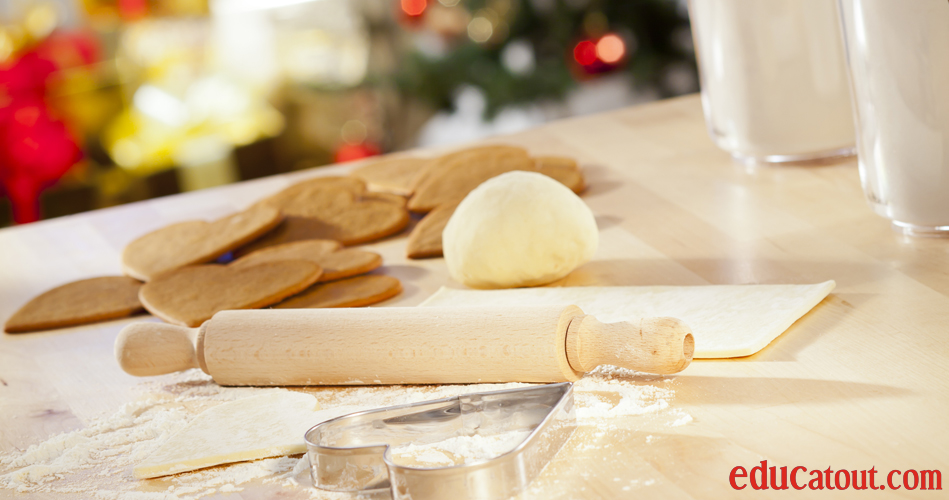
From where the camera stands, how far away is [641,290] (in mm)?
789

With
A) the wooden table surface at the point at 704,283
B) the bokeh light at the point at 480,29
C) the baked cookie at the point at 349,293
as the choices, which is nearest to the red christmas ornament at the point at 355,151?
the bokeh light at the point at 480,29

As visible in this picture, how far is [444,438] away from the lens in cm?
57

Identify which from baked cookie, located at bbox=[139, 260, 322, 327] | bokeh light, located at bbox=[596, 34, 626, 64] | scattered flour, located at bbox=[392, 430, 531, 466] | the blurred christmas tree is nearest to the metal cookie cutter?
scattered flour, located at bbox=[392, 430, 531, 466]

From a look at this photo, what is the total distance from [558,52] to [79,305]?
2.02 metres

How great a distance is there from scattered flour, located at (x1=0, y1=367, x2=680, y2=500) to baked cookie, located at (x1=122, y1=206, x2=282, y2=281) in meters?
0.32

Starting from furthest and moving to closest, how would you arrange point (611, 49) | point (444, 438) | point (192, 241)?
point (611, 49)
point (192, 241)
point (444, 438)

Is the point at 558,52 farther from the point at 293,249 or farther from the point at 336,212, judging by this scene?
the point at 293,249

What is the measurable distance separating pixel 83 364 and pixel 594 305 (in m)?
0.49

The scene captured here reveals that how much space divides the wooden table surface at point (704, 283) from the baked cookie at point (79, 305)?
0.01 meters

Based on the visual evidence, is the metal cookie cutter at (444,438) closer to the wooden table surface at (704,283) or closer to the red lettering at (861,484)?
the wooden table surface at (704,283)

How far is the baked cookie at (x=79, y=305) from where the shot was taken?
935mm

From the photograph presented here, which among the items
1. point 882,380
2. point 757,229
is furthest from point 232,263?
point 882,380

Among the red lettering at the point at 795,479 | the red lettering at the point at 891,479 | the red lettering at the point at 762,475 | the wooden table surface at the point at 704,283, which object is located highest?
the wooden table surface at the point at 704,283

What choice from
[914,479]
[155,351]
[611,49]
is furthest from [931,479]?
[611,49]
